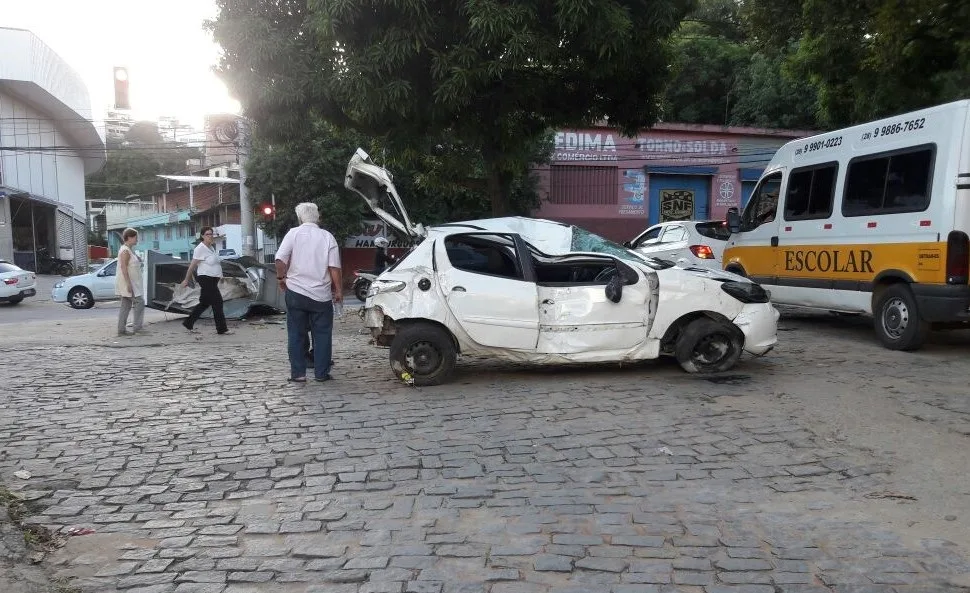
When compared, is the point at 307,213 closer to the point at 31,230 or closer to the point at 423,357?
the point at 423,357

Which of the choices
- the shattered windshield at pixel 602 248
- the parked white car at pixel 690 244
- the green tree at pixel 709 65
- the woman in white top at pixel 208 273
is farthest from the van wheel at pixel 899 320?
the green tree at pixel 709 65

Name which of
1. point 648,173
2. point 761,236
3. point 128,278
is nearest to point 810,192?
point 761,236

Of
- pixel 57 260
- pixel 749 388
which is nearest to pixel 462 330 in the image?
pixel 749 388

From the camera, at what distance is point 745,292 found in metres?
6.80

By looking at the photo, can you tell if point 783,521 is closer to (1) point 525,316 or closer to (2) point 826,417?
(2) point 826,417

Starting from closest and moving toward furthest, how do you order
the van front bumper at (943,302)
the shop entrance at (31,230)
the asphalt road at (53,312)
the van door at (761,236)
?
the van front bumper at (943,302)
the van door at (761,236)
the asphalt road at (53,312)
the shop entrance at (31,230)

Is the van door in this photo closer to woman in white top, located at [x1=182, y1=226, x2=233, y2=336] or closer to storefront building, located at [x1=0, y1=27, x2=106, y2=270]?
woman in white top, located at [x1=182, y1=226, x2=233, y2=336]

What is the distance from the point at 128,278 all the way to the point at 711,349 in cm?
833

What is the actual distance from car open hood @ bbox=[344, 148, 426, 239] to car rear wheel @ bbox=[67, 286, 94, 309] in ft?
44.9

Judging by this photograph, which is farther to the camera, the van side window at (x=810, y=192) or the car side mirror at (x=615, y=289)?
the van side window at (x=810, y=192)

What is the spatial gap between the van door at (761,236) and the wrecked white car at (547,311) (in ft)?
10.6

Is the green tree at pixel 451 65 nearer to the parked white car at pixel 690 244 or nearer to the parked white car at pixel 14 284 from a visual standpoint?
the parked white car at pixel 690 244

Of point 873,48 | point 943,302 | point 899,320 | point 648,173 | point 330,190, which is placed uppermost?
point 873,48

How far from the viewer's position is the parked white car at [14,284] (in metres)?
19.4
